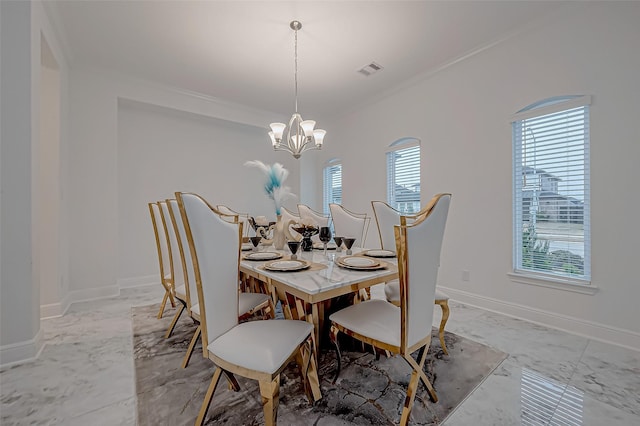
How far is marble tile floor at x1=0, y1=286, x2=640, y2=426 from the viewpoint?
1.42 m

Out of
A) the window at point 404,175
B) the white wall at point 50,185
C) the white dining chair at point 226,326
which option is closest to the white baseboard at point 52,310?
the white wall at point 50,185

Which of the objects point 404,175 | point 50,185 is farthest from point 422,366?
point 50,185

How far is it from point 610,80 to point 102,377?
4378mm

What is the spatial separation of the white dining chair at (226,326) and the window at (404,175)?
290cm

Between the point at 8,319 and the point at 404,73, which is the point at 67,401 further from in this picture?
the point at 404,73

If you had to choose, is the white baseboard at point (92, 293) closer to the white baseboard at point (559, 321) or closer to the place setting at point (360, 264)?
the place setting at point (360, 264)

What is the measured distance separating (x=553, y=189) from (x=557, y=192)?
4 cm

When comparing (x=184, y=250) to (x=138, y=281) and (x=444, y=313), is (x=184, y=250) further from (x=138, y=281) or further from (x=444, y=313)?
(x=138, y=281)

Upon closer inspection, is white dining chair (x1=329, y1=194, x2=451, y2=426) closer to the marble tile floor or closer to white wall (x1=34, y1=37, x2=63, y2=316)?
the marble tile floor

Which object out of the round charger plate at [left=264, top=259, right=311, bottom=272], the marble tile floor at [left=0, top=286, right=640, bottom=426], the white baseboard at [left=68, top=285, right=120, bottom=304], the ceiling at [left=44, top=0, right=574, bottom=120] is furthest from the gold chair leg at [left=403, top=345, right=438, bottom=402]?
the white baseboard at [left=68, top=285, right=120, bottom=304]

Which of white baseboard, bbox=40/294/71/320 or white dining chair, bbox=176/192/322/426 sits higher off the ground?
white dining chair, bbox=176/192/322/426

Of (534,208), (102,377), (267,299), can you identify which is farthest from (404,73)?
(102,377)

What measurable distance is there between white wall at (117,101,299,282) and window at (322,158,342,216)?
1353 millimetres

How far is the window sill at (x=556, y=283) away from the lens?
2324mm
